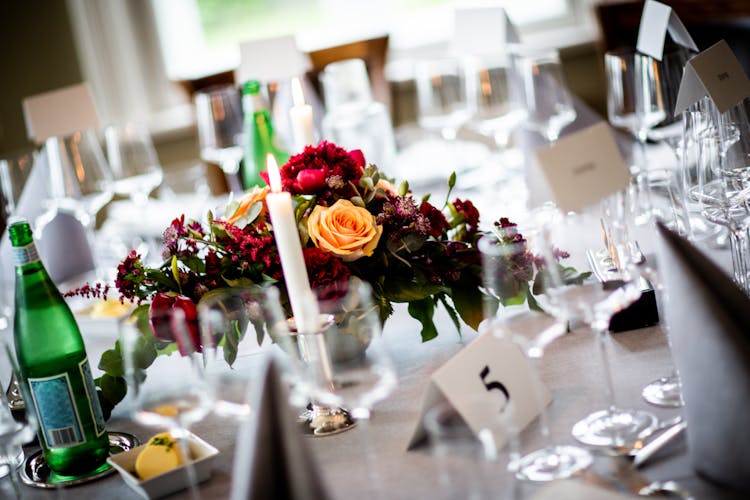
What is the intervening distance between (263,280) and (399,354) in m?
0.29

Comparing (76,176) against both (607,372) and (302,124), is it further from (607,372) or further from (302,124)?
(607,372)

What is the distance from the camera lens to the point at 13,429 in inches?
44.9

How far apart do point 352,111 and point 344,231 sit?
1426 millimetres

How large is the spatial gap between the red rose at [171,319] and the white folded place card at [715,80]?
782mm

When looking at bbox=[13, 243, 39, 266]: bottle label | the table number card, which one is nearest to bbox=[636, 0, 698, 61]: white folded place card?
the table number card

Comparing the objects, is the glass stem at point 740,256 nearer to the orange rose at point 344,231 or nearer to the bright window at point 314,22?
the orange rose at point 344,231

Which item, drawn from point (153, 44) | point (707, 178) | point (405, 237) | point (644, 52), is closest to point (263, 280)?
point (405, 237)

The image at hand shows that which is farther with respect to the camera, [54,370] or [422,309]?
[422,309]

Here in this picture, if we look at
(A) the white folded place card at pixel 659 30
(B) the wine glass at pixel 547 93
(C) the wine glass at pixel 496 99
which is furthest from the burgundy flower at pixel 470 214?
(C) the wine glass at pixel 496 99

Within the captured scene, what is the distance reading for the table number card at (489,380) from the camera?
3.63 feet

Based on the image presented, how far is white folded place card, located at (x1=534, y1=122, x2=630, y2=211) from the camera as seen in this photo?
108cm

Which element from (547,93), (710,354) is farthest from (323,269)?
(547,93)

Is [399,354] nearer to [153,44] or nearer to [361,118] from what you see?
[361,118]

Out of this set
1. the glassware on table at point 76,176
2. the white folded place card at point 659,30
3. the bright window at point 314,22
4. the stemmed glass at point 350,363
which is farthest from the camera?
the bright window at point 314,22
